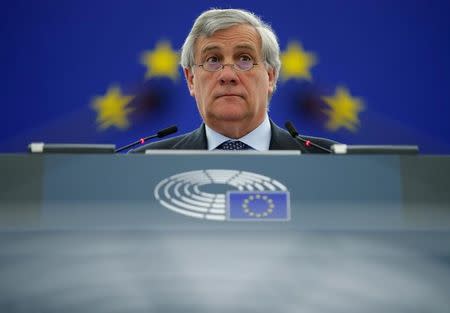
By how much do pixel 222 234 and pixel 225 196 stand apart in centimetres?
8

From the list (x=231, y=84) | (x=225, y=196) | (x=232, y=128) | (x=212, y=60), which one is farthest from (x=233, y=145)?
(x=225, y=196)

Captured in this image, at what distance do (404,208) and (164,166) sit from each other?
44 centimetres

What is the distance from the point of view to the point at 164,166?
113 centimetres

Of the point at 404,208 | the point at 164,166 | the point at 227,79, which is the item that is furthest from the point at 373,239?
the point at 227,79

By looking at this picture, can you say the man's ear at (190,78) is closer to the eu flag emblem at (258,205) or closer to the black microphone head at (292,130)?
the black microphone head at (292,130)

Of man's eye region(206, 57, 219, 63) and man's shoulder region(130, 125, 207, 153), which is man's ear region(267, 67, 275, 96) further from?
man's shoulder region(130, 125, 207, 153)

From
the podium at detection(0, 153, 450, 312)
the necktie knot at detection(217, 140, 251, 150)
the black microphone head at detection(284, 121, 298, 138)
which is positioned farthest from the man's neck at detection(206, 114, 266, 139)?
the podium at detection(0, 153, 450, 312)

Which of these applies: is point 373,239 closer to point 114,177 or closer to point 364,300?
point 364,300

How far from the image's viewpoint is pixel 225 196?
43.6 inches

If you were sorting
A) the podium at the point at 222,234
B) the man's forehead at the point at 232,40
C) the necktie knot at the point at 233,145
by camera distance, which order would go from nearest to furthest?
Result: the podium at the point at 222,234
the necktie knot at the point at 233,145
the man's forehead at the point at 232,40

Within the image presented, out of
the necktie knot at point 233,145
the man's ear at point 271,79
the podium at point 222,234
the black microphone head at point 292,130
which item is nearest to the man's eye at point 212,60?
the man's ear at point 271,79

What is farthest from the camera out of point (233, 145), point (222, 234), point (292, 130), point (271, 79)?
point (271, 79)

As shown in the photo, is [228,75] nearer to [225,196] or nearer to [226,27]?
[226,27]

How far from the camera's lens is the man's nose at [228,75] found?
8.40 ft
